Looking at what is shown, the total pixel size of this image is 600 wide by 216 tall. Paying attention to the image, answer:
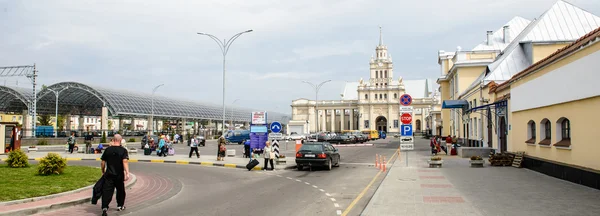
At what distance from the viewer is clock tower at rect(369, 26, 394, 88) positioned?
143 metres

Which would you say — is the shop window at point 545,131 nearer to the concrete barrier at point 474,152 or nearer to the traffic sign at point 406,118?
the traffic sign at point 406,118

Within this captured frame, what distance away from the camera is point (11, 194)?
11156 millimetres

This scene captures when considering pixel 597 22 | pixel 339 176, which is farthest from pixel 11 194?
pixel 597 22

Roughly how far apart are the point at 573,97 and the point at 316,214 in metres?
9.94

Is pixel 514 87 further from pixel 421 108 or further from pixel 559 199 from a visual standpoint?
pixel 421 108

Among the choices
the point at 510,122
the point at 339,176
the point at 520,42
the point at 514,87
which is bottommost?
the point at 339,176

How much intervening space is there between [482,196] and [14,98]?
237 feet

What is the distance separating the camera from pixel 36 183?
13.2 m

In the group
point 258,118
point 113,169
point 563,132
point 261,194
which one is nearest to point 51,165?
point 113,169

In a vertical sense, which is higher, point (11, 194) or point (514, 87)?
point (514, 87)

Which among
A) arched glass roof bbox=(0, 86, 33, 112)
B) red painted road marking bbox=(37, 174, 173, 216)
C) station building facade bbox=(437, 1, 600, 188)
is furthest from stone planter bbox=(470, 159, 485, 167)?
arched glass roof bbox=(0, 86, 33, 112)

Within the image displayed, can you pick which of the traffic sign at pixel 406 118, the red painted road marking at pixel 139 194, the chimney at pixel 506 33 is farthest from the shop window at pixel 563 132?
the chimney at pixel 506 33

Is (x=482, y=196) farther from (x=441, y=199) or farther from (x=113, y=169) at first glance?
(x=113, y=169)

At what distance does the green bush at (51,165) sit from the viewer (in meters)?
15.3
